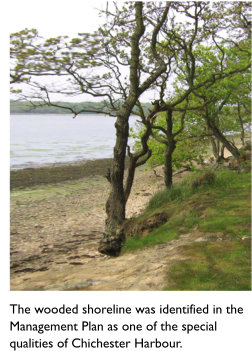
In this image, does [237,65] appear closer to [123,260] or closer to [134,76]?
[134,76]

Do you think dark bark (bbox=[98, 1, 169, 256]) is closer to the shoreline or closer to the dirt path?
the dirt path

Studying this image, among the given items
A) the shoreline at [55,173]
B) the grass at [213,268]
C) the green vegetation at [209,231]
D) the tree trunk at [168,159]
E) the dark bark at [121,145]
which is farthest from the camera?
the shoreline at [55,173]

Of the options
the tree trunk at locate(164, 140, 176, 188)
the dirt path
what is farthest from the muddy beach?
the tree trunk at locate(164, 140, 176, 188)

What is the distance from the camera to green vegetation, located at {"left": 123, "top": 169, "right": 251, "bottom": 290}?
6.89 meters

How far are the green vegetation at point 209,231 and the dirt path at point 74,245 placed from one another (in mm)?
460

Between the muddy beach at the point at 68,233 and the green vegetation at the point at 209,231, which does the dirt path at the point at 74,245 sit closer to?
the muddy beach at the point at 68,233

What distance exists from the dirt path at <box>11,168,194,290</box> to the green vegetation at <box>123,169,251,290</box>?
46 cm

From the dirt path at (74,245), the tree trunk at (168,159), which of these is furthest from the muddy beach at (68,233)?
the tree trunk at (168,159)

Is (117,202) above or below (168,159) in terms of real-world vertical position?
below

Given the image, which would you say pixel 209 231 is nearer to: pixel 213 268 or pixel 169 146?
pixel 213 268

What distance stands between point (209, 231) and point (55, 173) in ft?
95.9

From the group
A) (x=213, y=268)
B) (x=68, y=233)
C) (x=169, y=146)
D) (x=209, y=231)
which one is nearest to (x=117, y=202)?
(x=209, y=231)

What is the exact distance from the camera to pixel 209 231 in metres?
9.56

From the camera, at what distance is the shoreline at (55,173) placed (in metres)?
32.8
